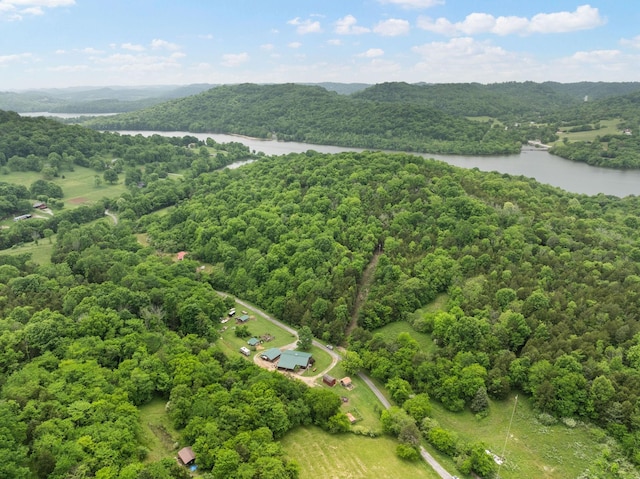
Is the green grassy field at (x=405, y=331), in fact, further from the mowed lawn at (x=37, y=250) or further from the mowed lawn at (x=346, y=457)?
the mowed lawn at (x=37, y=250)

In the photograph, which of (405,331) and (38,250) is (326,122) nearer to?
(38,250)

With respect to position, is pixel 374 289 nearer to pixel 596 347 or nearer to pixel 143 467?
pixel 596 347

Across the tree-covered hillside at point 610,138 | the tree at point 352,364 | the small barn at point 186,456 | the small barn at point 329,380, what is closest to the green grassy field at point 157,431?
the small barn at point 186,456

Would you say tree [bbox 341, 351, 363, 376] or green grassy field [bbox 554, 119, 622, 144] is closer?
tree [bbox 341, 351, 363, 376]

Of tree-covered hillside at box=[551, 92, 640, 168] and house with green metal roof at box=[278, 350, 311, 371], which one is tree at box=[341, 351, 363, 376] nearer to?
house with green metal roof at box=[278, 350, 311, 371]

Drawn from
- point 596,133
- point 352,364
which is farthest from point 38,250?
point 596,133

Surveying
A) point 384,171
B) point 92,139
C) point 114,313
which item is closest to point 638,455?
point 114,313

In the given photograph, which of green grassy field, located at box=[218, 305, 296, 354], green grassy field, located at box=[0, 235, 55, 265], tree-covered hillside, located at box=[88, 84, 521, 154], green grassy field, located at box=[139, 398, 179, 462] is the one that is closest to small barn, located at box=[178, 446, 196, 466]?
green grassy field, located at box=[139, 398, 179, 462]
